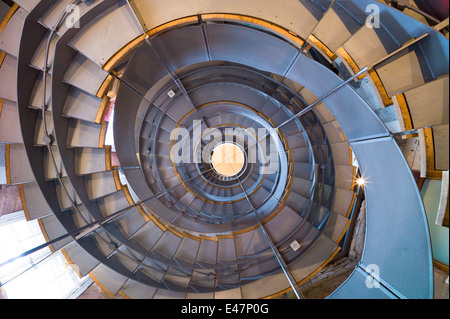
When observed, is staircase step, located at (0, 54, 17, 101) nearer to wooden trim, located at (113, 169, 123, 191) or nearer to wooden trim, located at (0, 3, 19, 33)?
wooden trim, located at (0, 3, 19, 33)

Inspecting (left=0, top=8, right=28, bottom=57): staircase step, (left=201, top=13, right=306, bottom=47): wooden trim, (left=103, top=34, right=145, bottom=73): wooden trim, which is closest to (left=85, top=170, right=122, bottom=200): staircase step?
(left=103, top=34, right=145, bottom=73): wooden trim

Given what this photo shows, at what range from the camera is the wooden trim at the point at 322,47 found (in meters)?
3.32

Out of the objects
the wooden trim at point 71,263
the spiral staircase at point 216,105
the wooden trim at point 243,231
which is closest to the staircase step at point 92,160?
the spiral staircase at point 216,105

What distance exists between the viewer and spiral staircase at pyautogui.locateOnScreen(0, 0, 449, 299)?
9.17ft

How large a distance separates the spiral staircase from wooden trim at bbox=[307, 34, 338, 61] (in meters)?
0.02

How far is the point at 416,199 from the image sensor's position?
8.68 feet

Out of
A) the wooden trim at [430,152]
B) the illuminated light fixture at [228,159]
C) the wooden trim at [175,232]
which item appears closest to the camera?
the wooden trim at [430,152]

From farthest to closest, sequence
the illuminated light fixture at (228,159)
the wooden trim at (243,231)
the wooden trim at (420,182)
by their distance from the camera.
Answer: the illuminated light fixture at (228,159) < the wooden trim at (243,231) < the wooden trim at (420,182)

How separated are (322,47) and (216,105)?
17.5 ft

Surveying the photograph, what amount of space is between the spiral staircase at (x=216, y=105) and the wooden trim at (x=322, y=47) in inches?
0.7

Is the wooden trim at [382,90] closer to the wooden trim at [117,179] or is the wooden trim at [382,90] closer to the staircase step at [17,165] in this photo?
the wooden trim at [117,179]

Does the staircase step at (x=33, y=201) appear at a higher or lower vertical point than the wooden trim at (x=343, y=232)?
higher

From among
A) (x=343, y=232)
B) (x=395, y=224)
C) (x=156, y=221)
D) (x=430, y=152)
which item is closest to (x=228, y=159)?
(x=156, y=221)

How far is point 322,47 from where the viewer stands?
132 inches
